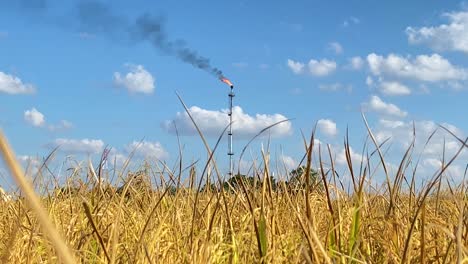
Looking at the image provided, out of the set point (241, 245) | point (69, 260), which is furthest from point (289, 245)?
point (69, 260)

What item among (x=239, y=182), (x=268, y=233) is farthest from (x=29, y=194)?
(x=239, y=182)

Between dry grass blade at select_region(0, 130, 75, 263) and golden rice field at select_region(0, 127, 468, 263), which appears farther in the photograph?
golden rice field at select_region(0, 127, 468, 263)

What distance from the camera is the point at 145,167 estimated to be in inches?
178

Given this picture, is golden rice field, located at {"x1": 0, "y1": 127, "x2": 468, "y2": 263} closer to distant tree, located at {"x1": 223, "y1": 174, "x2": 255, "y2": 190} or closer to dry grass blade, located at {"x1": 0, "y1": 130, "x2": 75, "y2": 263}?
distant tree, located at {"x1": 223, "y1": 174, "x2": 255, "y2": 190}

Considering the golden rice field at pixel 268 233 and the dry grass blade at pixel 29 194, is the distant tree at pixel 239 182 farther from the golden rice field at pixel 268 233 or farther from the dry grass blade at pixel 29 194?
the dry grass blade at pixel 29 194

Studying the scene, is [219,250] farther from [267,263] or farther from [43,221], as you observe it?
[43,221]

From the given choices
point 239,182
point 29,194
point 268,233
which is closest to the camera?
point 29,194

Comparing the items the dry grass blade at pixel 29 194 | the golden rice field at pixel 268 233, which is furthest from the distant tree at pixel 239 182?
the dry grass blade at pixel 29 194

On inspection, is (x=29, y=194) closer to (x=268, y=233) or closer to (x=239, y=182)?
(x=268, y=233)

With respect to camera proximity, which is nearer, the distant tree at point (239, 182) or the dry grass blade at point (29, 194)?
the dry grass blade at point (29, 194)

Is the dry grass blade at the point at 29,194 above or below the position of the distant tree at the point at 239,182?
below

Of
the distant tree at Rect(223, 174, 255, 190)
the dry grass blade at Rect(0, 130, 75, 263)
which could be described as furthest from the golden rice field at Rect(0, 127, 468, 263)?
the dry grass blade at Rect(0, 130, 75, 263)

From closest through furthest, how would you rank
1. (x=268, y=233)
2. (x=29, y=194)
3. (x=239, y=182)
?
(x=29, y=194) → (x=268, y=233) → (x=239, y=182)

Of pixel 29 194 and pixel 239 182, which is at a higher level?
pixel 239 182
